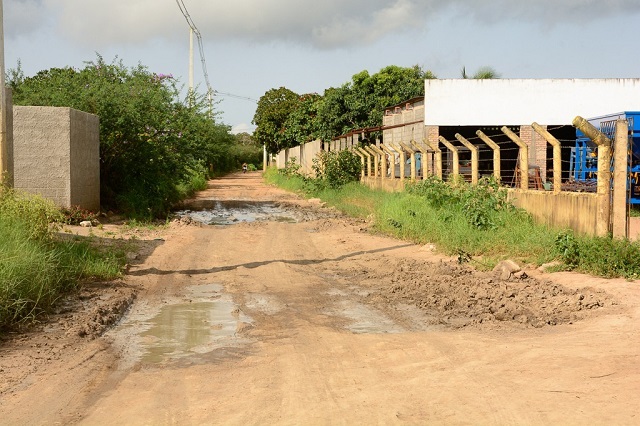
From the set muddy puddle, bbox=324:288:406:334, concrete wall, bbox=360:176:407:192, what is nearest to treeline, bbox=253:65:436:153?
concrete wall, bbox=360:176:407:192

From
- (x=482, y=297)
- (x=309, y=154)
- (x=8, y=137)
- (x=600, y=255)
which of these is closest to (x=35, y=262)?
(x=8, y=137)

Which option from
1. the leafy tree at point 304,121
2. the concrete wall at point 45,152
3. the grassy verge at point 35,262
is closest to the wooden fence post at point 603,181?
the grassy verge at point 35,262

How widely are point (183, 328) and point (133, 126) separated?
14.0 metres

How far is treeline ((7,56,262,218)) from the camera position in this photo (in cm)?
2008

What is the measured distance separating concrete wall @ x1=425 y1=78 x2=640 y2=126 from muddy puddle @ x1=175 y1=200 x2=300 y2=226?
909 cm

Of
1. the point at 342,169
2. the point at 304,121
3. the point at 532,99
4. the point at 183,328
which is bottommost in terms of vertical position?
the point at 183,328

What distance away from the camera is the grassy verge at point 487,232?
9531mm

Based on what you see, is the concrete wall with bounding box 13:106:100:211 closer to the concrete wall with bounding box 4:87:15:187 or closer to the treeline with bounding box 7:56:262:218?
the treeline with bounding box 7:56:262:218

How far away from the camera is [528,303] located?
27.8 feet

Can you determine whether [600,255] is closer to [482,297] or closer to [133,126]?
[482,297]

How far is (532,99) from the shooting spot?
103 ft

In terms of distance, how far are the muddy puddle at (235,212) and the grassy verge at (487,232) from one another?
394 centimetres

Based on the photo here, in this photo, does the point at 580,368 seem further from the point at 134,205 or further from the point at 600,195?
the point at 134,205

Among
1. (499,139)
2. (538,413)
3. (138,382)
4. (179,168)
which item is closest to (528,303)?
(538,413)
